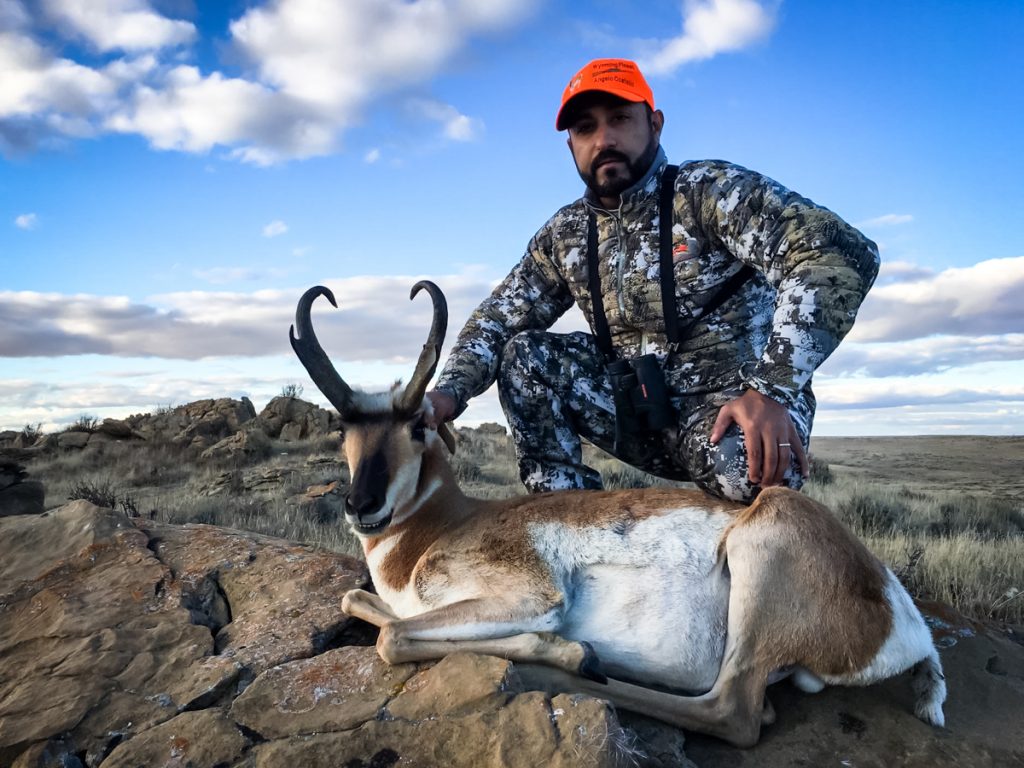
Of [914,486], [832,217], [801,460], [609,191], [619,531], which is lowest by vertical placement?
[914,486]

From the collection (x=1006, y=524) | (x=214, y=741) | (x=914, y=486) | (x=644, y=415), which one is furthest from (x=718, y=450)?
(x=914, y=486)

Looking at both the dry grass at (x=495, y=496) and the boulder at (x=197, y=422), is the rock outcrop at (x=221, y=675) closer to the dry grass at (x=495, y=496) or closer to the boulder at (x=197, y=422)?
the dry grass at (x=495, y=496)

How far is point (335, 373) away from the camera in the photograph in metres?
4.57

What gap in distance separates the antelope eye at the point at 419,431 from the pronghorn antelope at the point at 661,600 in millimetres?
283

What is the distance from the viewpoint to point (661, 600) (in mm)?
3602

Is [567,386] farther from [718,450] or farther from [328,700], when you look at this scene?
[328,700]

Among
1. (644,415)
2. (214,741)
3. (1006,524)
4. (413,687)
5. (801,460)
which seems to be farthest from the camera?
(1006,524)

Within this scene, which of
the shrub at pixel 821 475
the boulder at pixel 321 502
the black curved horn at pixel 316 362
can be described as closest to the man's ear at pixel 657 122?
the black curved horn at pixel 316 362

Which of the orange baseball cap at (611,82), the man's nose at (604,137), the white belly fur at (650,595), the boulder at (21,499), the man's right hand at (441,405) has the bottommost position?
the boulder at (21,499)

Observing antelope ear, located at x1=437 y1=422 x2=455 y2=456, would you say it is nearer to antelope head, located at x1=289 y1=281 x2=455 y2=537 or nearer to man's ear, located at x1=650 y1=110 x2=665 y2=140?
antelope head, located at x1=289 y1=281 x2=455 y2=537

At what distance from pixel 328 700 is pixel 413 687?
38 cm

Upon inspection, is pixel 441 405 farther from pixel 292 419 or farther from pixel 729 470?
pixel 292 419

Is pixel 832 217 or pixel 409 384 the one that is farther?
pixel 832 217

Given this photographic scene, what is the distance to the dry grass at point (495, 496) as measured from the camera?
6641 mm
